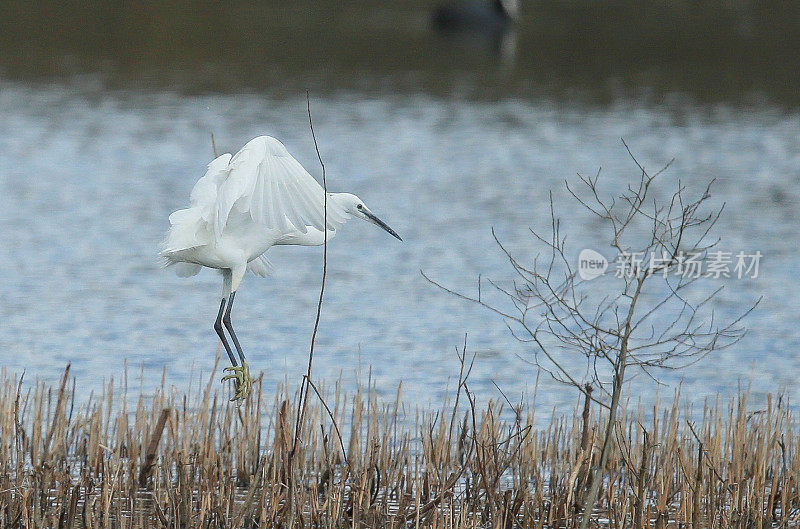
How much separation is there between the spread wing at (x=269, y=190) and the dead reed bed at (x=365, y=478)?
0.78 metres

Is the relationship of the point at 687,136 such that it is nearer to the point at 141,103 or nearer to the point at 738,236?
the point at 738,236

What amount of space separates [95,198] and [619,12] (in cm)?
2343

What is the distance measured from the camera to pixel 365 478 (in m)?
5.47

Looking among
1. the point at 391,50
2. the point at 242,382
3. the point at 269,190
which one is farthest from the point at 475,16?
the point at 269,190

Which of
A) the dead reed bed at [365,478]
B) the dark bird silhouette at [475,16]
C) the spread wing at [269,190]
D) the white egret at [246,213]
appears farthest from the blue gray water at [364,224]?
the dark bird silhouette at [475,16]

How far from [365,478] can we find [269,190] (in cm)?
123

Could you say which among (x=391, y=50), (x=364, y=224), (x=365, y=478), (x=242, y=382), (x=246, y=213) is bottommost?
(x=365, y=478)

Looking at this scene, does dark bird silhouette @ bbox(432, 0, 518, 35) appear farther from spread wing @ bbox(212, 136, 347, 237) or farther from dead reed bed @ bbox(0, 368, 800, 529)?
spread wing @ bbox(212, 136, 347, 237)

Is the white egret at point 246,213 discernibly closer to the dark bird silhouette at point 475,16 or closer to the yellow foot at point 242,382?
the yellow foot at point 242,382

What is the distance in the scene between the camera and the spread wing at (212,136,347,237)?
17.8 feet

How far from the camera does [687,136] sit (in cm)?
2094

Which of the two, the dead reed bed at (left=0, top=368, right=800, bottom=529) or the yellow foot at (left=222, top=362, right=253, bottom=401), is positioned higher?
the yellow foot at (left=222, top=362, right=253, bottom=401)

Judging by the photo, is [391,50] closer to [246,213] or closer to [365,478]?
[246,213]

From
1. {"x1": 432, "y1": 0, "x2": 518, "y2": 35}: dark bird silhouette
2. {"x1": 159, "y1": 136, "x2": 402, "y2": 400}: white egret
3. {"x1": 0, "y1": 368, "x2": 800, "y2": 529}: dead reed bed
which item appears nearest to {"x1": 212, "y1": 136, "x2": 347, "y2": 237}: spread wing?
{"x1": 159, "y1": 136, "x2": 402, "y2": 400}: white egret
